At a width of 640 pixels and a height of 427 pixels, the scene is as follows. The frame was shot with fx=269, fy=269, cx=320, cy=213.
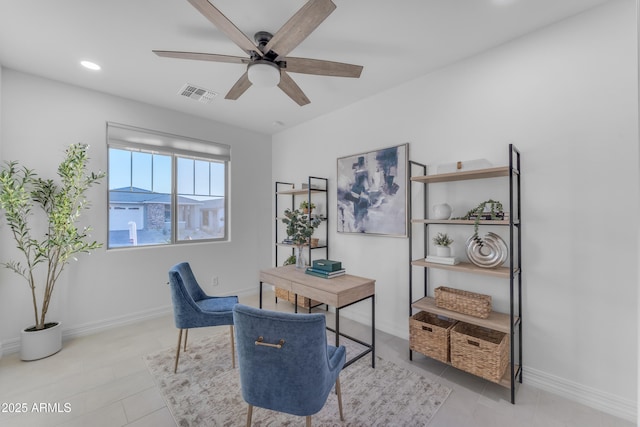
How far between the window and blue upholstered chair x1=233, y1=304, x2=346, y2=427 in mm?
2847

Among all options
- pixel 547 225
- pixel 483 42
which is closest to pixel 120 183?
pixel 483 42

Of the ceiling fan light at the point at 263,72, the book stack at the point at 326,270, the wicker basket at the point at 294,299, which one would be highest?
the ceiling fan light at the point at 263,72

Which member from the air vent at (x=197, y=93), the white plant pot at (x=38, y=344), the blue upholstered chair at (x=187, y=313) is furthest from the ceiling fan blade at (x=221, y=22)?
the white plant pot at (x=38, y=344)

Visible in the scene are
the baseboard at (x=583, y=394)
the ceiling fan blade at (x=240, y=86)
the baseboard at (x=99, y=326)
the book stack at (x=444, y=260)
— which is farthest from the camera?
the baseboard at (x=99, y=326)

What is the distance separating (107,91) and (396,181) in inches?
135

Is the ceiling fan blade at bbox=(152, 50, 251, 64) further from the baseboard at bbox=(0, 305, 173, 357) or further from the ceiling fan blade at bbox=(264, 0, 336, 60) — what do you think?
the baseboard at bbox=(0, 305, 173, 357)

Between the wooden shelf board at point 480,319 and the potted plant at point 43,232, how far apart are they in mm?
3342

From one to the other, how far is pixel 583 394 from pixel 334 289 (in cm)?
186

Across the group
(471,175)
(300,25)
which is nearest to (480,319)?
(471,175)

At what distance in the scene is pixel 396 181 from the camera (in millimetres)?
2916

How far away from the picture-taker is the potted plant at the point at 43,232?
248 centimetres

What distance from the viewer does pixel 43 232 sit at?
2.75 meters

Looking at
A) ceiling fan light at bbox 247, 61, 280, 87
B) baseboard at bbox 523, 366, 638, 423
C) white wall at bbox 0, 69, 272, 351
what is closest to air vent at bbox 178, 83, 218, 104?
white wall at bbox 0, 69, 272, 351

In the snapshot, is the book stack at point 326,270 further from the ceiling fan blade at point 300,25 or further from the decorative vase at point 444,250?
the ceiling fan blade at point 300,25
